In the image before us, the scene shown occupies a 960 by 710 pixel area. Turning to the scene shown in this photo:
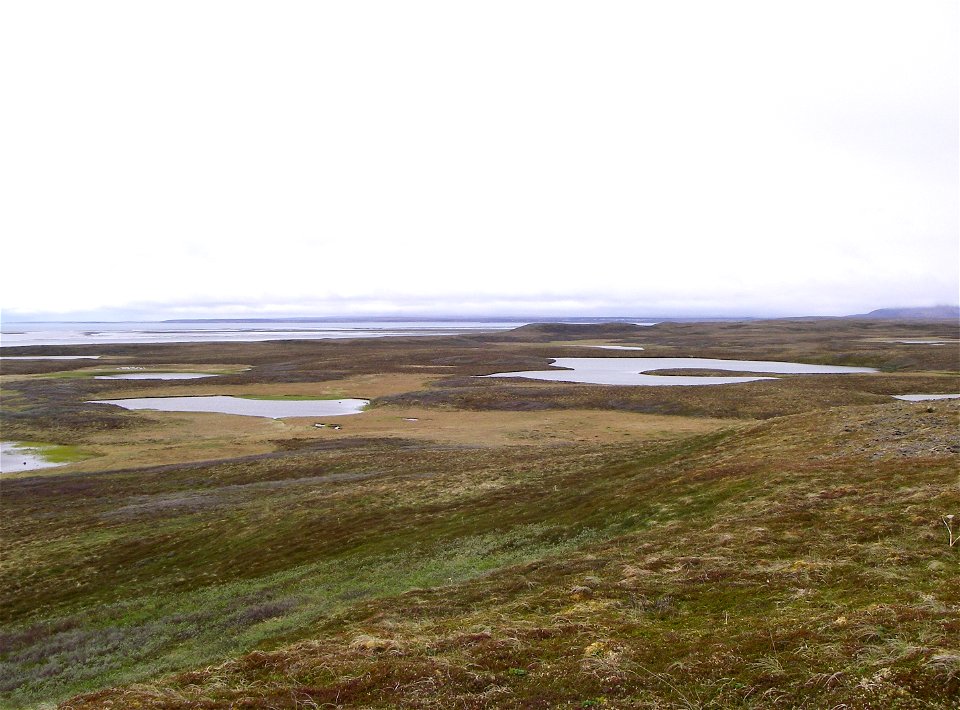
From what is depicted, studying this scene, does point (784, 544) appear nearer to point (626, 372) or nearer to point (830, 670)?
point (830, 670)

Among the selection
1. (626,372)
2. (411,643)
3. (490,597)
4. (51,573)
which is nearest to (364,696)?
(411,643)

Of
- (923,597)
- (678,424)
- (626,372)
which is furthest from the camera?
(626,372)

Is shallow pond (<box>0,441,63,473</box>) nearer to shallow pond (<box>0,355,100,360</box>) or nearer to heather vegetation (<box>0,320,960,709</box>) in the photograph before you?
heather vegetation (<box>0,320,960,709</box>)

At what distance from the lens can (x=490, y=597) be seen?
14781mm

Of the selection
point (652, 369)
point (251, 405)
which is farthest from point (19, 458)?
point (652, 369)

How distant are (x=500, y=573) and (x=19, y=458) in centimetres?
5051

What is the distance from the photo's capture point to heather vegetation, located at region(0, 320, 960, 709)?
9.25 meters

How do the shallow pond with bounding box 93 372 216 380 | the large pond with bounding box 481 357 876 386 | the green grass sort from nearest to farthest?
the green grass, the large pond with bounding box 481 357 876 386, the shallow pond with bounding box 93 372 216 380

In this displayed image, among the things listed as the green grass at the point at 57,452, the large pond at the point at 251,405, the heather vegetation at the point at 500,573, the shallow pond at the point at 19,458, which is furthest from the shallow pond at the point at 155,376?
the heather vegetation at the point at 500,573

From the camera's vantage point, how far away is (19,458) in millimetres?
49281

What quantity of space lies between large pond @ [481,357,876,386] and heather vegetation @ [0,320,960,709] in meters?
45.8

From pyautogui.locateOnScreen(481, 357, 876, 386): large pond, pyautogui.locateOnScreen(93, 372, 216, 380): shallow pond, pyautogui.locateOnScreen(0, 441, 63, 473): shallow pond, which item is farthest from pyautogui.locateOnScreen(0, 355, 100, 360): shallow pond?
pyautogui.locateOnScreen(481, 357, 876, 386): large pond

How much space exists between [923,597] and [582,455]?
2627cm

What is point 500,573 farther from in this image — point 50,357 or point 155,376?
point 50,357
